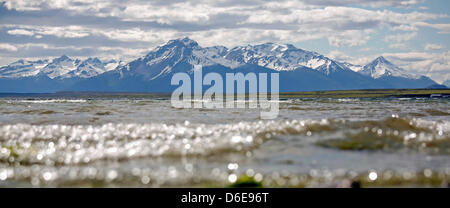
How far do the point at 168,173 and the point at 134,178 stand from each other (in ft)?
4.15

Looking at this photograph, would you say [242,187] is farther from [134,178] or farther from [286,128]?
[286,128]

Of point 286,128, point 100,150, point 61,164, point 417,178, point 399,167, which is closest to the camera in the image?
point 417,178

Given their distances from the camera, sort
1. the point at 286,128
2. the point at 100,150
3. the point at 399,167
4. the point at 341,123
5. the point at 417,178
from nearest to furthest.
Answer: the point at 417,178
the point at 399,167
the point at 100,150
the point at 286,128
the point at 341,123

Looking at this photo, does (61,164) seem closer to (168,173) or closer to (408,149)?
(168,173)

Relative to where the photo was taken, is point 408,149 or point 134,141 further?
point 134,141

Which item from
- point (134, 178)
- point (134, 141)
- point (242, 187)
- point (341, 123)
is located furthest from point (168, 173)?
point (341, 123)

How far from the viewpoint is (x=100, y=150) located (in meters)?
21.1

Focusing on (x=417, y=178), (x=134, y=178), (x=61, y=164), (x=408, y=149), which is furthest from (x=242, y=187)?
(x=408, y=149)
